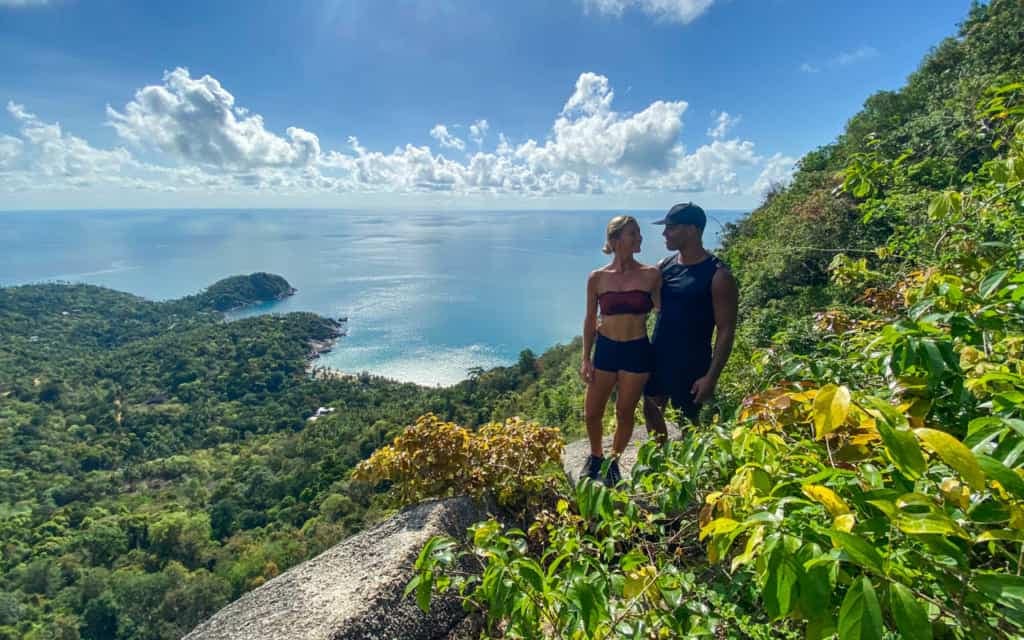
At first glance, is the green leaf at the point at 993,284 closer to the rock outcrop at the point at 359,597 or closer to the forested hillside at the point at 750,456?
the forested hillside at the point at 750,456

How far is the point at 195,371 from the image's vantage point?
209 ft

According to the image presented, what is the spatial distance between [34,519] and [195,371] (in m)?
30.2

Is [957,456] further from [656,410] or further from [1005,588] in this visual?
[656,410]

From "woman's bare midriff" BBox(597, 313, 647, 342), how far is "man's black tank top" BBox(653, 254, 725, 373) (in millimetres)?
115

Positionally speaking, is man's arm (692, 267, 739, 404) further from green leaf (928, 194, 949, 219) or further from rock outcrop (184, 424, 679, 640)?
green leaf (928, 194, 949, 219)

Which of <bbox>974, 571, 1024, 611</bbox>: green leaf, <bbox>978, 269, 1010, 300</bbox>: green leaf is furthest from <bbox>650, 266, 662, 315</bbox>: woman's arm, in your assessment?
<bbox>974, 571, 1024, 611</bbox>: green leaf

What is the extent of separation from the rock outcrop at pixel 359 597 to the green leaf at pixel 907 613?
210 cm

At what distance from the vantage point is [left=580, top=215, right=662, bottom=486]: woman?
8.39ft

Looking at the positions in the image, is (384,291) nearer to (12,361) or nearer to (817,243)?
(12,361)

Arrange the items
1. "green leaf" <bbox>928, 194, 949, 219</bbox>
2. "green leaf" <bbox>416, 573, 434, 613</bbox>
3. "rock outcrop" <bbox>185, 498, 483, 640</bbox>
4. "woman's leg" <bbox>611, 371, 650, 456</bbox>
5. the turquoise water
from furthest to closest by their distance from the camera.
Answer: the turquoise water
"woman's leg" <bbox>611, 371, 650, 456</bbox>
"rock outcrop" <bbox>185, 498, 483, 640</bbox>
"green leaf" <bbox>928, 194, 949, 219</bbox>
"green leaf" <bbox>416, 573, 434, 613</bbox>

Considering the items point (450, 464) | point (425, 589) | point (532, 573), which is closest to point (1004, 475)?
point (532, 573)

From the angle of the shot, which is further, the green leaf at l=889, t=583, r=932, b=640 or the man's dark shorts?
the man's dark shorts

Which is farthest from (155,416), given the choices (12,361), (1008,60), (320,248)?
(320,248)

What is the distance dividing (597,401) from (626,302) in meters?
0.62
